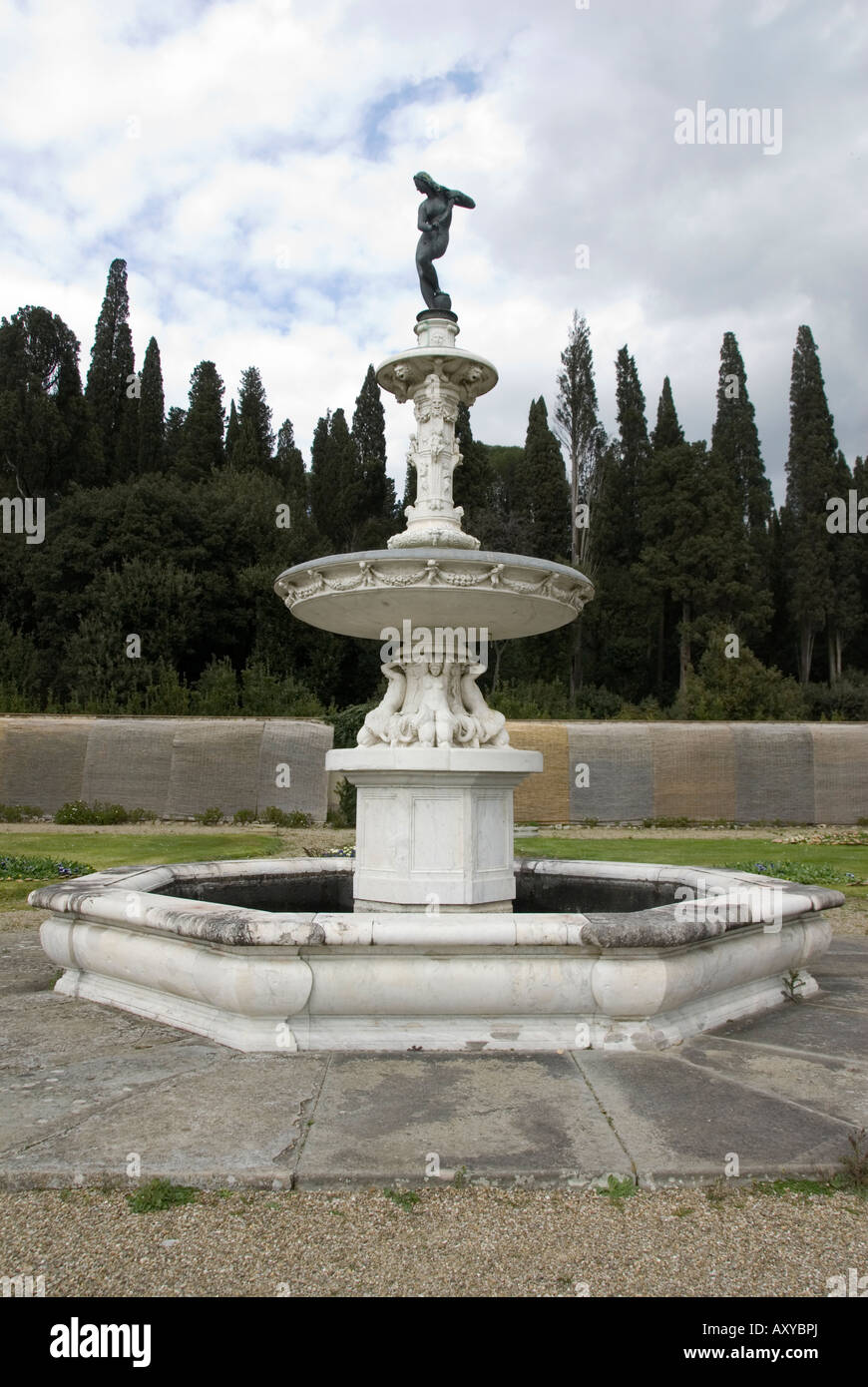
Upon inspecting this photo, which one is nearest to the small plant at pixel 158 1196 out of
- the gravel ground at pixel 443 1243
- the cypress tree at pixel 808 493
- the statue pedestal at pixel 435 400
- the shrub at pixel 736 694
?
the gravel ground at pixel 443 1243

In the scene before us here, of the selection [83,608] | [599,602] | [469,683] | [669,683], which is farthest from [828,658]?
[469,683]

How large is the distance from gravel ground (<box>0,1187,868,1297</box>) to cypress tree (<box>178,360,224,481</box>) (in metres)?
38.9

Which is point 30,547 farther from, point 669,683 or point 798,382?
point 798,382

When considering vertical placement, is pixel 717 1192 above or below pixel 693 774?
below

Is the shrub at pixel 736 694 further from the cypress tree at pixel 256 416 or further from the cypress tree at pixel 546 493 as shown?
the cypress tree at pixel 256 416

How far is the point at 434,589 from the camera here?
17.1 ft

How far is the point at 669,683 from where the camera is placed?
37.2m

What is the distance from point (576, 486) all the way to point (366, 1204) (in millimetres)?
36773

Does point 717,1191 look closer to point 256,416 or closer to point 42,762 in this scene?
point 42,762

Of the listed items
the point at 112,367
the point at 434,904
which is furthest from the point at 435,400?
the point at 112,367

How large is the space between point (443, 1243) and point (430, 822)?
10.3ft

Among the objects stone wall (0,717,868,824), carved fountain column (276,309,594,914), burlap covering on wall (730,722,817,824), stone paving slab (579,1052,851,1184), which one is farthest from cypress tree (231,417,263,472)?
stone paving slab (579,1052,851,1184)

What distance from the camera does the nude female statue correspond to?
655cm

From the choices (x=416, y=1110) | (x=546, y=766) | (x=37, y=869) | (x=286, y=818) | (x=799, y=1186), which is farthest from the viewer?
(x=546, y=766)
